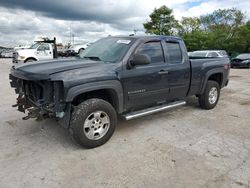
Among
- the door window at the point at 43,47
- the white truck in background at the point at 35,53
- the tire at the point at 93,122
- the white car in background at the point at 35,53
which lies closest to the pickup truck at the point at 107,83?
the tire at the point at 93,122

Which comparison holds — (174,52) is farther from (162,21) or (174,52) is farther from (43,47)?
(162,21)

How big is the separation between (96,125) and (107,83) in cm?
71

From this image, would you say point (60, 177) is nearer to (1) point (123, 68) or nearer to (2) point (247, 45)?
(1) point (123, 68)

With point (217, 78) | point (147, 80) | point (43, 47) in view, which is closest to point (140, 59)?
point (147, 80)

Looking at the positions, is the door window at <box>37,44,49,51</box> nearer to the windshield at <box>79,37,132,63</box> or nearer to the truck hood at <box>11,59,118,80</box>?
the windshield at <box>79,37,132,63</box>

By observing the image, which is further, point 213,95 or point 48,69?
point 213,95

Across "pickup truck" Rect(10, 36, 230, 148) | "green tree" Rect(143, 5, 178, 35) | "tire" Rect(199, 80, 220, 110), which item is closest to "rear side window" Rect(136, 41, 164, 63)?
"pickup truck" Rect(10, 36, 230, 148)

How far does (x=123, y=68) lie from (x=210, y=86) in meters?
2.93

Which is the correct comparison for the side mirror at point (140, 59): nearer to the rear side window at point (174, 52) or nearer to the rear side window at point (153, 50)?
the rear side window at point (153, 50)

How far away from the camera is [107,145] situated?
4.01 m

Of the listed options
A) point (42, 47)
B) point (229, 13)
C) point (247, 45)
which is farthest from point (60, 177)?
point (229, 13)

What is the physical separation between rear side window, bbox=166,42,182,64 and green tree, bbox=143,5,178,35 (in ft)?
101

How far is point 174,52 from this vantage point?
16.9 feet

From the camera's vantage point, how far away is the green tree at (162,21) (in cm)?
3512
